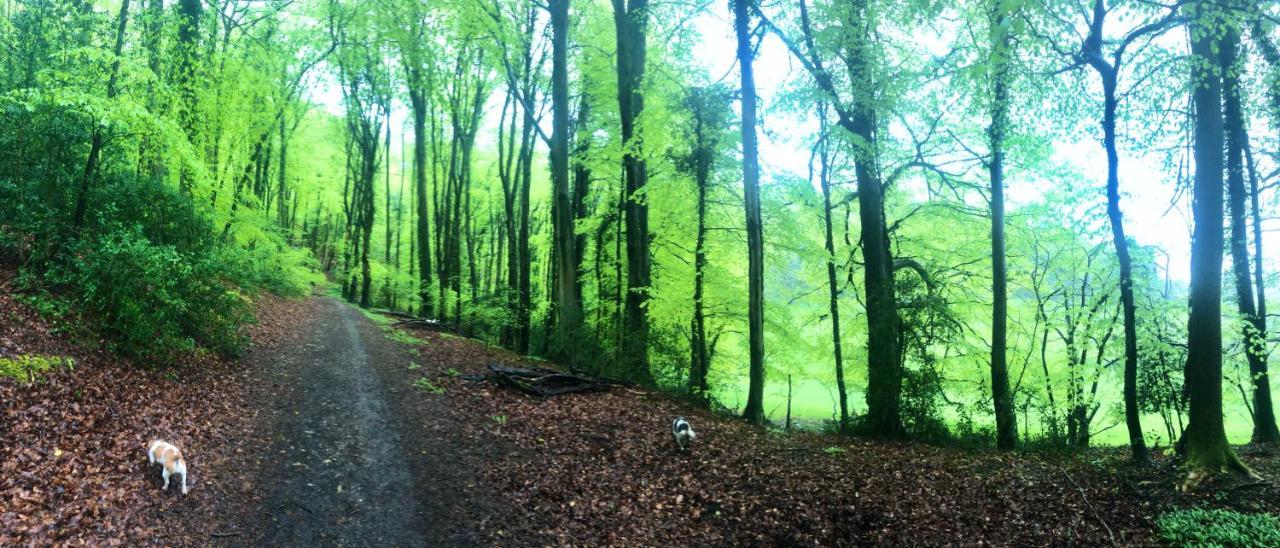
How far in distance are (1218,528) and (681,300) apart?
32.3 ft

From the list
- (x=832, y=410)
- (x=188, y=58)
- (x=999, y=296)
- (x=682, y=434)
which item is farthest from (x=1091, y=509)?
(x=832, y=410)

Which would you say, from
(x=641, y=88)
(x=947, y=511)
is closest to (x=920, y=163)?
(x=641, y=88)

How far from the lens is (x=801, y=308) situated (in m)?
18.6

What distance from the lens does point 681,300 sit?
46.7ft

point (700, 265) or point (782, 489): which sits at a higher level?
point (700, 265)

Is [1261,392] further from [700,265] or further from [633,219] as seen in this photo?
[633,219]

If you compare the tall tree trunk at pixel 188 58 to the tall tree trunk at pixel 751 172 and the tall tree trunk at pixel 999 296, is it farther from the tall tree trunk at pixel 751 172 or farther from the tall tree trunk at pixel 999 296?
the tall tree trunk at pixel 999 296

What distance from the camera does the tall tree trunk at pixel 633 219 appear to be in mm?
14188

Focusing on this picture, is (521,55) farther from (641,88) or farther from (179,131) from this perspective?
(179,131)

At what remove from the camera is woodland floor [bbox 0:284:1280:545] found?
575 cm

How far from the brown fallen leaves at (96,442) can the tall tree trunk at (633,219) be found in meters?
8.00

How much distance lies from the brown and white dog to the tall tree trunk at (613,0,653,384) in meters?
9.18

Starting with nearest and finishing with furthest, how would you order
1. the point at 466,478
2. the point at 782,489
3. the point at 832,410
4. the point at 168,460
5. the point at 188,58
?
the point at 168,460
the point at 466,478
the point at 782,489
the point at 188,58
the point at 832,410

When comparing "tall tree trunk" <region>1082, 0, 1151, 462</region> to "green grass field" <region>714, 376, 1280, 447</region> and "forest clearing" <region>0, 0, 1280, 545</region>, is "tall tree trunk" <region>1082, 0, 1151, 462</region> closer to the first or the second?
"forest clearing" <region>0, 0, 1280, 545</region>
